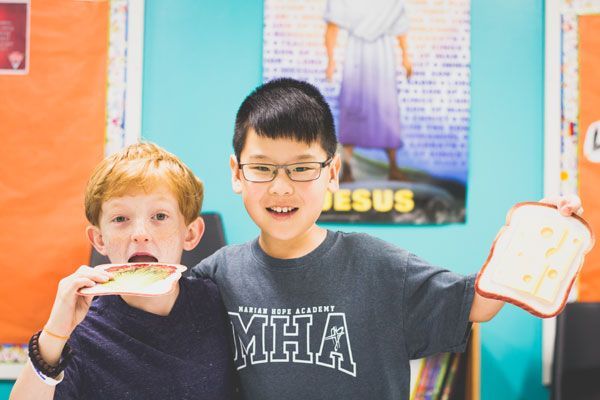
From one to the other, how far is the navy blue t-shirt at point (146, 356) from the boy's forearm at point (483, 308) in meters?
0.55

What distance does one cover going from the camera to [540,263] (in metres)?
1.03

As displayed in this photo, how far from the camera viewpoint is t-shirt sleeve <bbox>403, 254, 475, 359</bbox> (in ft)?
3.50

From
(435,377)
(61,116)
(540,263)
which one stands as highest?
(61,116)

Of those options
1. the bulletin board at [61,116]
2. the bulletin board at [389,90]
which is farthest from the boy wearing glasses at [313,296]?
the bulletin board at [61,116]

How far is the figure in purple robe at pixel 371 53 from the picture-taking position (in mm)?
2232

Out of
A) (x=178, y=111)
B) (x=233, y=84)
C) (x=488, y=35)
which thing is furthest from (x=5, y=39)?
Result: (x=488, y=35)

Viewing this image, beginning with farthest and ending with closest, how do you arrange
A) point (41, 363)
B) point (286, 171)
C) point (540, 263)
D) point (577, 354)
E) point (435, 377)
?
point (577, 354) < point (435, 377) < point (286, 171) < point (540, 263) < point (41, 363)

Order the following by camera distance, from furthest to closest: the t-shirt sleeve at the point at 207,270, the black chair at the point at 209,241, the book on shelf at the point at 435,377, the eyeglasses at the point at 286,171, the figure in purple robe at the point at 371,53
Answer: the figure in purple robe at the point at 371,53, the black chair at the point at 209,241, the book on shelf at the point at 435,377, the t-shirt sleeve at the point at 207,270, the eyeglasses at the point at 286,171

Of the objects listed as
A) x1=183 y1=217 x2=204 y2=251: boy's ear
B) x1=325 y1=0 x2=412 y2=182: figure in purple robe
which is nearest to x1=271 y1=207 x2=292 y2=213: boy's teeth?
x1=183 y1=217 x2=204 y2=251: boy's ear

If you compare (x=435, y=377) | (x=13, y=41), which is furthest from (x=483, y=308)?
(x=13, y=41)

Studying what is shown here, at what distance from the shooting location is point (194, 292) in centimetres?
118

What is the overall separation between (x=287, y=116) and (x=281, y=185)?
0.16 metres

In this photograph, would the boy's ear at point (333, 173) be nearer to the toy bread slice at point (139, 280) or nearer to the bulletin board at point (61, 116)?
the toy bread slice at point (139, 280)

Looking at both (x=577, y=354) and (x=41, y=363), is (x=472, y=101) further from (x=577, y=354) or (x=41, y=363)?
(x=41, y=363)
